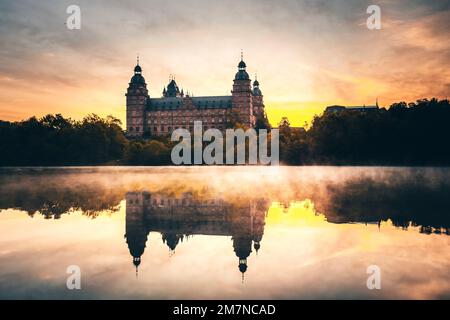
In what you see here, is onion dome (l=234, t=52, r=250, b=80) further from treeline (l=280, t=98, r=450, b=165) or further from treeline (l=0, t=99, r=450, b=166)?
treeline (l=280, t=98, r=450, b=165)

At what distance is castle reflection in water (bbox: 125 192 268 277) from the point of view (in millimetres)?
9672

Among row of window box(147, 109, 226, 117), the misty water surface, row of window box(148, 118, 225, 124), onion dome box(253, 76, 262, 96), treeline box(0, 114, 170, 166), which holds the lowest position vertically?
the misty water surface

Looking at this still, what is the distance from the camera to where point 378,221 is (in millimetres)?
12867

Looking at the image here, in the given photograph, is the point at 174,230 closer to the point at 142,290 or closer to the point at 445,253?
the point at 142,290

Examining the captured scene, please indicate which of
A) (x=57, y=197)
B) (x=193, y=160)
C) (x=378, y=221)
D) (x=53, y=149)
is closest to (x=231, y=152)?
(x=193, y=160)

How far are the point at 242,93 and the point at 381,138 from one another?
74.1 metres

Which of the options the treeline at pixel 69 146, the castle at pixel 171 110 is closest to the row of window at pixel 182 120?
the castle at pixel 171 110

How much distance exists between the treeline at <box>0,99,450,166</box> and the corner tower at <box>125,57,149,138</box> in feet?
168

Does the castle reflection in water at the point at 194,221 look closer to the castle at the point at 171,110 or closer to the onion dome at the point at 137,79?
the castle at the point at 171,110

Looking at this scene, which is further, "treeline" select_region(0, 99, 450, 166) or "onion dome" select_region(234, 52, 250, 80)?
"onion dome" select_region(234, 52, 250, 80)

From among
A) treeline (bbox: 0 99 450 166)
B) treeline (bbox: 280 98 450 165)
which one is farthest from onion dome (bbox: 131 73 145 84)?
treeline (bbox: 280 98 450 165)

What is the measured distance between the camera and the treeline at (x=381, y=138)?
68500mm

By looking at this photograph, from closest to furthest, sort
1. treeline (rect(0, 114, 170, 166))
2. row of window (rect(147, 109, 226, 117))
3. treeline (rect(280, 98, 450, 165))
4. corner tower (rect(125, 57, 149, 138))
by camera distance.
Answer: treeline (rect(280, 98, 450, 165))
treeline (rect(0, 114, 170, 166))
row of window (rect(147, 109, 226, 117))
corner tower (rect(125, 57, 149, 138))

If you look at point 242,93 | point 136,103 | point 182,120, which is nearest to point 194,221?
point 242,93
